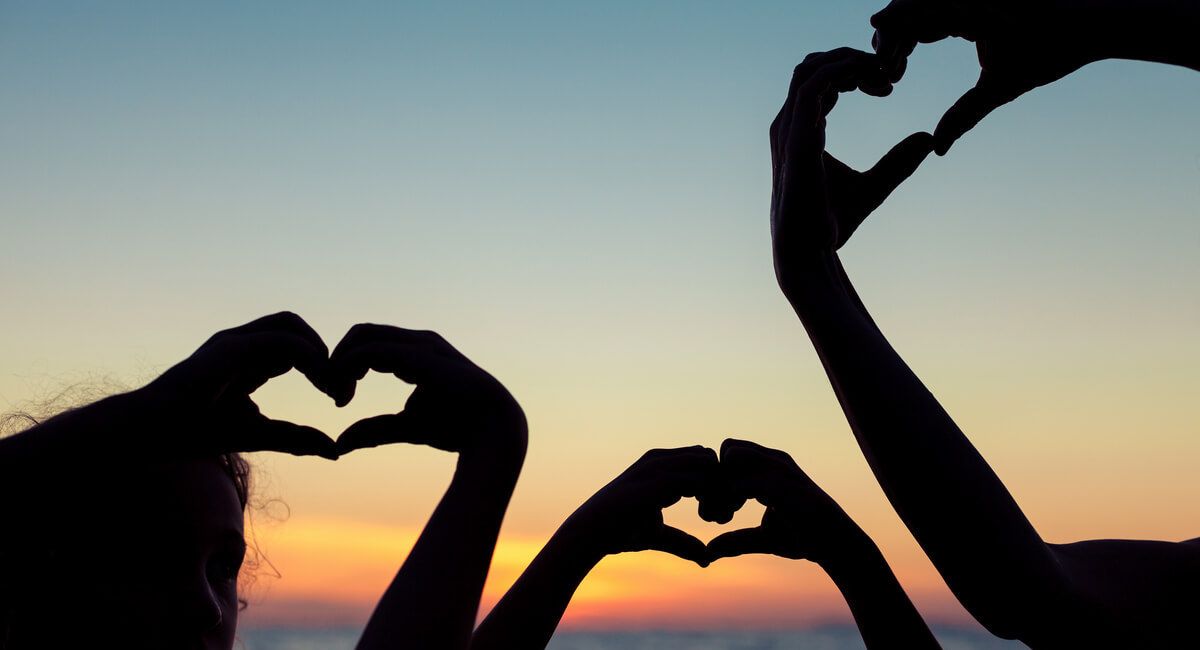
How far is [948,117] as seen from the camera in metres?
1.13

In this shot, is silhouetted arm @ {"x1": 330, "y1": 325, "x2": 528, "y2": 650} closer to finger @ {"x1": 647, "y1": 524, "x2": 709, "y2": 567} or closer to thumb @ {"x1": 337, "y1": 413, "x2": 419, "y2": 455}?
thumb @ {"x1": 337, "y1": 413, "x2": 419, "y2": 455}

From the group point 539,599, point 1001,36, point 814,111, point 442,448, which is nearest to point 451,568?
point 442,448

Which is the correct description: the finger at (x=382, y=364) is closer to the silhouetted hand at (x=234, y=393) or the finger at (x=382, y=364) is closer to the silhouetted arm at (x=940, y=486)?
the silhouetted hand at (x=234, y=393)

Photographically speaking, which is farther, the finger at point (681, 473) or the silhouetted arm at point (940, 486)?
the finger at point (681, 473)

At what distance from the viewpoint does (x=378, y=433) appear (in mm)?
971

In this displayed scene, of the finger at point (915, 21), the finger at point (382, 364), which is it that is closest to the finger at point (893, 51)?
the finger at point (915, 21)

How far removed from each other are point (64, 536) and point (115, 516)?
0.18ft

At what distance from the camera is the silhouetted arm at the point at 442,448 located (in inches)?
32.7

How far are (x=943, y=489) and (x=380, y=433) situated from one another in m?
0.53

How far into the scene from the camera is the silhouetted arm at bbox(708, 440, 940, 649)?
119 cm

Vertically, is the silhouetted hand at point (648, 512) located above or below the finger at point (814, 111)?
below

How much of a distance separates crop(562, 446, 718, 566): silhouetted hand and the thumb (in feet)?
1.20

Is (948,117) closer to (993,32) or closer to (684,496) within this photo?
(993,32)

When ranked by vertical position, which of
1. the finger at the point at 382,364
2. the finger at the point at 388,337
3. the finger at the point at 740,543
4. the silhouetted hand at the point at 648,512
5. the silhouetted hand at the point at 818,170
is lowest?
the finger at the point at 740,543
